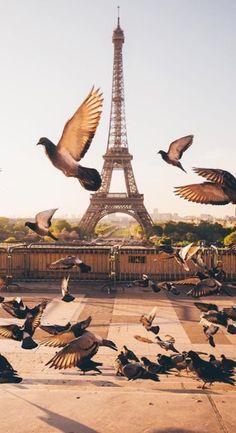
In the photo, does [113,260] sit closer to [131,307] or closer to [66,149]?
[131,307]

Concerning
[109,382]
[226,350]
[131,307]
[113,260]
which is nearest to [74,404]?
[109,382]

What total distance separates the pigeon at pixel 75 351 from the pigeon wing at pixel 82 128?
3006 millimetres

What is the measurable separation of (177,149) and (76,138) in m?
1.47

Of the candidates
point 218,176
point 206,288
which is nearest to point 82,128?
point 218,176

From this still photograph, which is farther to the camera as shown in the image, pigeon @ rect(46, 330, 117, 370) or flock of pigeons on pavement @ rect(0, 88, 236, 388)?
pigeon @ rect(46, 330, 117, 370)

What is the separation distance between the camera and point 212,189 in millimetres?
4801

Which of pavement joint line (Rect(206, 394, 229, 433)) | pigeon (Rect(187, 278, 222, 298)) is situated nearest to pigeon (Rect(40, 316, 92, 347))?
pigeon (Rect(187, 278, 222, 298))

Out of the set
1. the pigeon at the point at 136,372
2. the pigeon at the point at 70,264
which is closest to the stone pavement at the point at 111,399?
the pigeon at the point at 136,372

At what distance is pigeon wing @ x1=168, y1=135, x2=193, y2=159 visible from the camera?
5.09 meters

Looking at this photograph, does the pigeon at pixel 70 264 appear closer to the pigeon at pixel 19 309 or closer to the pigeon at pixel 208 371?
the pigeon at pixel 19 309

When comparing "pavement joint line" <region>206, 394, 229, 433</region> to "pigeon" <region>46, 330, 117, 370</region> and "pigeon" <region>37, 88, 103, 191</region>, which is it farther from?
"pigeon" <region>37, 88, 103, 191</region>

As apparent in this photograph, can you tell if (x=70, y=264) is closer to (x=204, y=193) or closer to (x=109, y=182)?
(x=204, y=193)

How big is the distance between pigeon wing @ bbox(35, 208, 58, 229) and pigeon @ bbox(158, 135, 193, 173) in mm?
1522

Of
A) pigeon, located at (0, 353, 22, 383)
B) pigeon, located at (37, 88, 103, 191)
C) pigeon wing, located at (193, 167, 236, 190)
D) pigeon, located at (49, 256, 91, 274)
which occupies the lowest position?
pigeon, located at (0, 353, 22, 383)
